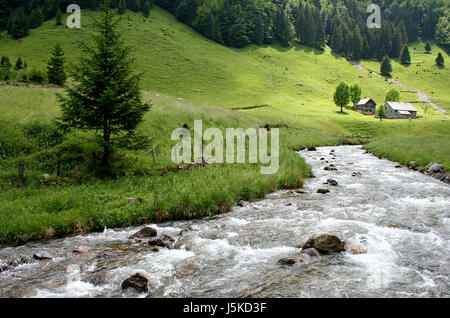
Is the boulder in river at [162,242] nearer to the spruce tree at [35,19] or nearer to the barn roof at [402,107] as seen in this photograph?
the barn roof at [402,107]

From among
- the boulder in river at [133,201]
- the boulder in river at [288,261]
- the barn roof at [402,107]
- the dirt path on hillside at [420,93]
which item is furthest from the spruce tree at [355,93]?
the boulder in river at [288,261]

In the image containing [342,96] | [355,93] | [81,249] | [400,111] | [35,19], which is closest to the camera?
[81,249]

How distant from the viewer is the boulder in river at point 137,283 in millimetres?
7594

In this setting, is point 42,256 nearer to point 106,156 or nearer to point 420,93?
point 106,156

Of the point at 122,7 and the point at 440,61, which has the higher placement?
the point at 122,7

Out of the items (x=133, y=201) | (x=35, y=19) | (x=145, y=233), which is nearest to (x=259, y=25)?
(x=35, y=19)

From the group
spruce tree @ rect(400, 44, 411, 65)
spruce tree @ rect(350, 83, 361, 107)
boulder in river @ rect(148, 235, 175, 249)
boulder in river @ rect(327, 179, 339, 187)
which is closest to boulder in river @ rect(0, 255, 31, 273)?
boulder in river @ rect(148, 235, 175, 249)

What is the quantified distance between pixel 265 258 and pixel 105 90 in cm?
1436

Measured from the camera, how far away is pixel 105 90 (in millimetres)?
18234

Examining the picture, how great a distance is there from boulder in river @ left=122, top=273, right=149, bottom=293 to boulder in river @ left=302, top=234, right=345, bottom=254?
5.20m

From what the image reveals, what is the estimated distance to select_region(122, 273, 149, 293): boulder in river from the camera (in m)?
7.59

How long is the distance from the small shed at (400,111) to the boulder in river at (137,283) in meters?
102
